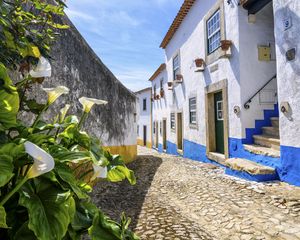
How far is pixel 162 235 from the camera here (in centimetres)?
286

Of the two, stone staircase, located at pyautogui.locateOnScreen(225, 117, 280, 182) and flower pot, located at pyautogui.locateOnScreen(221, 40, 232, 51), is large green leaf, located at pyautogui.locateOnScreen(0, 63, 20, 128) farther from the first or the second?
flower pot, located at pyautogui.locateOnScreen(221, 40, 232, 51)

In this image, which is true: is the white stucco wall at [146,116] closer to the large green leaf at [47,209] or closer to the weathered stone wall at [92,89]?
the weathered stone wall at [92,89]

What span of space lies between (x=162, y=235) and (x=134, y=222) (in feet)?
1.72

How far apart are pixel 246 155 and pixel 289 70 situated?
236 cm

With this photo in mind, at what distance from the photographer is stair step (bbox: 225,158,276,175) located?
4.91 metres

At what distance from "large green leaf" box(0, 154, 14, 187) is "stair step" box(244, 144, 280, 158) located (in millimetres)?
5077

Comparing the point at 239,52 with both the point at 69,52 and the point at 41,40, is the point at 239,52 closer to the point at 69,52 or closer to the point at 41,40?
the point at 69,52

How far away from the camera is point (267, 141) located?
568 cm

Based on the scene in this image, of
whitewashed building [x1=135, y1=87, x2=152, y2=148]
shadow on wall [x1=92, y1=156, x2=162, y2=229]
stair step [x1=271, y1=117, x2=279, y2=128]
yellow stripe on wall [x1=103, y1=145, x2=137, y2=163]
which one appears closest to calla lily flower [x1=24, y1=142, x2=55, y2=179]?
shadow on wall [x1=92, y1=156, x2=162, y2=229]

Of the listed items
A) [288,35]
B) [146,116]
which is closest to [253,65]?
[288,35]

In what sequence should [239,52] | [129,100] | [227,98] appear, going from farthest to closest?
[129,100], [227,98], [239,52]

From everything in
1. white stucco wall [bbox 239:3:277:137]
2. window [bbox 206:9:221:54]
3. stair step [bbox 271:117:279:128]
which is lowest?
stair step [bbox 271:117:279:128]

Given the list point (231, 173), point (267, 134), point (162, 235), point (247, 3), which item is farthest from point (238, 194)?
point (247, 3)

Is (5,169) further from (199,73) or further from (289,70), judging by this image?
(199,73)
